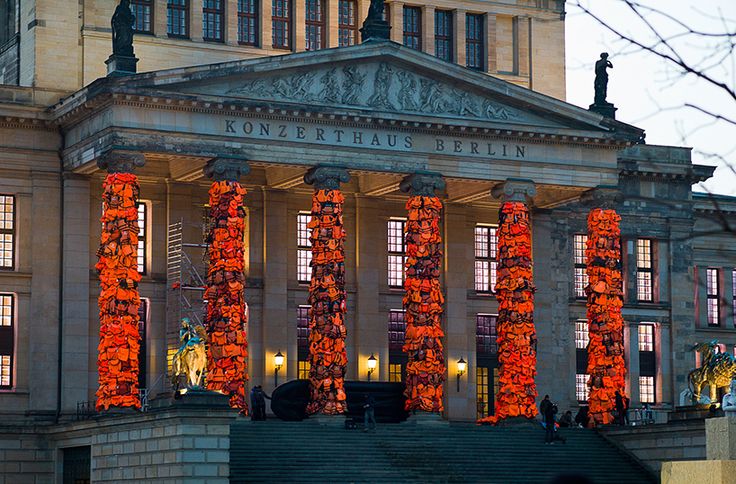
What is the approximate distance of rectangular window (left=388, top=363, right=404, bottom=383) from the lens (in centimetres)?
6006

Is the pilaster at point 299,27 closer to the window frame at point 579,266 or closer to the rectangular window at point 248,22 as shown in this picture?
the rectangular window at point 248,22

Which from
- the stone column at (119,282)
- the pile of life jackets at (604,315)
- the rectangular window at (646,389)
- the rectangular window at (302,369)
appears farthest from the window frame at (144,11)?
the rectangular window at (646,389)

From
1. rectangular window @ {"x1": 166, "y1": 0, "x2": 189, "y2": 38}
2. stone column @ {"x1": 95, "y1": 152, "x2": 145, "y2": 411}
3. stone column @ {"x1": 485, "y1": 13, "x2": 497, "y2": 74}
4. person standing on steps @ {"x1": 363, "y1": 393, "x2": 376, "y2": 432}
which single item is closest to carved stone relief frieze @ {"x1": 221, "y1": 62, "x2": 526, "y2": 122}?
stone column @ {"x1": 95, "y1": 152, "x2": 145, "y2": 411}

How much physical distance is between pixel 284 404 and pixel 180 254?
6432 millimetres

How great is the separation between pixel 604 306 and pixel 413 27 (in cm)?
1326

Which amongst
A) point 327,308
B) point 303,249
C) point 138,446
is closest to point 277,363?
point 303,249

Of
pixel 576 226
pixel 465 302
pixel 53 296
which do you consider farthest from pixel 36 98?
pixel 576 226

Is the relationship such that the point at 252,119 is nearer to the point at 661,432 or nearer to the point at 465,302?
the point at 465,302

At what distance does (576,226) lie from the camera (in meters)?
63.9

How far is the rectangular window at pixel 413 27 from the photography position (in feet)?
201

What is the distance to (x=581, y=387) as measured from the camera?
208 feet

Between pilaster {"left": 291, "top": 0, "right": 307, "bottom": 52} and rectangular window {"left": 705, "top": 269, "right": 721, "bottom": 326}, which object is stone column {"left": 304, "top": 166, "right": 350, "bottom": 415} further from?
rectangular window {"left": 705, "top": 269, "right": 721, "bottom": 326}

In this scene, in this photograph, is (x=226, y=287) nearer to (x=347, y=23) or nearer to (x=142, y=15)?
(x=142, y=15)

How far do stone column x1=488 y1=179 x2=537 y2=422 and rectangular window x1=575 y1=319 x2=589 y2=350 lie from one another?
7.17 meters
